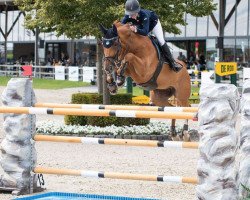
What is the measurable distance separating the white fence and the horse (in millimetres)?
24299

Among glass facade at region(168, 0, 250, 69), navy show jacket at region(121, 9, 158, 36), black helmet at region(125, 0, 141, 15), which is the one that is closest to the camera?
black helmet at region(125, 0, 141, 15)

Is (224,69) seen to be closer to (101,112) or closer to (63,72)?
(101,112)

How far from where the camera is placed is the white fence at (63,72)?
4031 centimetres

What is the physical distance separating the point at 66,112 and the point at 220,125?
6.43ft

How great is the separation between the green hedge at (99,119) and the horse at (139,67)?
2.77m

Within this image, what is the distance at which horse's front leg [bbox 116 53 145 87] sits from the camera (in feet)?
36.4

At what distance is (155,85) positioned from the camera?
12461 millimetres

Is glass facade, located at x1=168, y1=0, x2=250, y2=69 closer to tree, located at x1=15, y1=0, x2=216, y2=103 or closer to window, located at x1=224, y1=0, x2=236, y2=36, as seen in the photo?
window, located at x1=224, y1=0, x2=236, y2=36

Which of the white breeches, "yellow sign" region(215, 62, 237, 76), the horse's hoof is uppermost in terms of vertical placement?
the white breeches

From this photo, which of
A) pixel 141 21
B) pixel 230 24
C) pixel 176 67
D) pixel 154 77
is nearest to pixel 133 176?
pixel 141 21

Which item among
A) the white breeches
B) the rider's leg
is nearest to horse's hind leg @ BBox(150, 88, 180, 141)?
the rider's leg

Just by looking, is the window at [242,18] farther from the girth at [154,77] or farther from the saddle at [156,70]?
the girth at [154,77]

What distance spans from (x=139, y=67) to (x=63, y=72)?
31493mm

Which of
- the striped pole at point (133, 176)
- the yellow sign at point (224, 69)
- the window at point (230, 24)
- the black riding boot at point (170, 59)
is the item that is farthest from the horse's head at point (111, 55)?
the window at point (230, 24)
